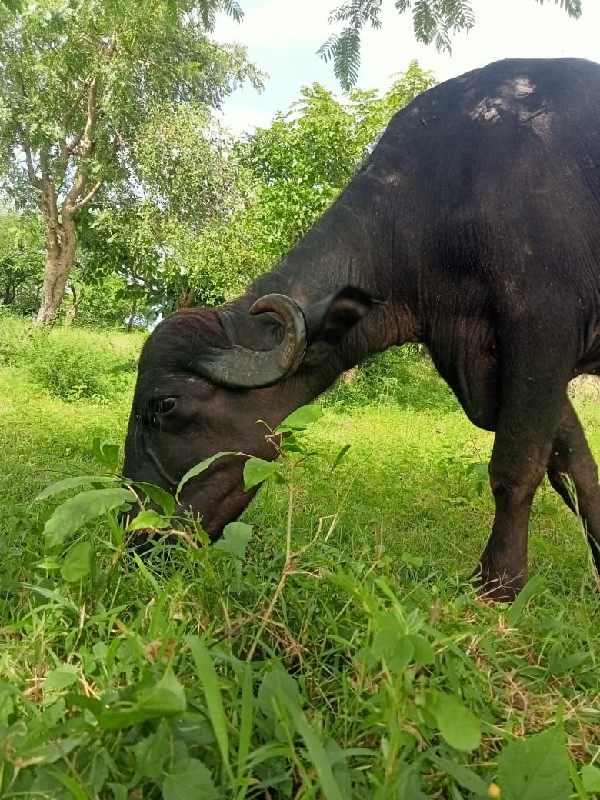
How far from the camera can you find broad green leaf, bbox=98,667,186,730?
1021 mm

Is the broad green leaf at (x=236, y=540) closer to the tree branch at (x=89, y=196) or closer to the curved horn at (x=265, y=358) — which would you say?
the curved horn at (x=265, y=358)

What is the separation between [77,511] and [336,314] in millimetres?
1862

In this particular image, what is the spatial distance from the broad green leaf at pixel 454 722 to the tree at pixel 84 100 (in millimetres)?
17296

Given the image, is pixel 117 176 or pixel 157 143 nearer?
pixel 157 143

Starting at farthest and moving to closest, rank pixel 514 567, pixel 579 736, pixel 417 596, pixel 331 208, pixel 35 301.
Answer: pixel 35 301 < pixel 331 208 < pixel 514 567 < pixel 417 596 < pixel 579 736

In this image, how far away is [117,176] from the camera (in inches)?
711

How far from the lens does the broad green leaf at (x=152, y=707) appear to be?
1021 mm

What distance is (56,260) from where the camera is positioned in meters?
19.3

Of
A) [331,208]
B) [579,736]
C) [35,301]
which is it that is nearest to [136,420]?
[331,208]

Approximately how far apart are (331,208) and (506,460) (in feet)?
5.84

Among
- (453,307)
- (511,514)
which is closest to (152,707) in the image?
(511,514)

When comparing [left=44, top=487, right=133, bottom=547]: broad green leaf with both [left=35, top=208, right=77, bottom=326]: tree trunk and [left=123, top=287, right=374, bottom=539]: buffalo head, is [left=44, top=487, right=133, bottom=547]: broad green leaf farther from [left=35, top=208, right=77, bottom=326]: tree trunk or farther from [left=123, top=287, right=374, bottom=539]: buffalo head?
[left=35, top=208, right=77, bottom=326]: tree trunk

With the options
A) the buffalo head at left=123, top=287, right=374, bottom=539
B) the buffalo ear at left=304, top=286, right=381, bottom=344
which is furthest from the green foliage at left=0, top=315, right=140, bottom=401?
the buffalo ear at left=304, top=286, right=381, bottom=344

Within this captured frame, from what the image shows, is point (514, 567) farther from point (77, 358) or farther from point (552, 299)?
point (77, 358)
